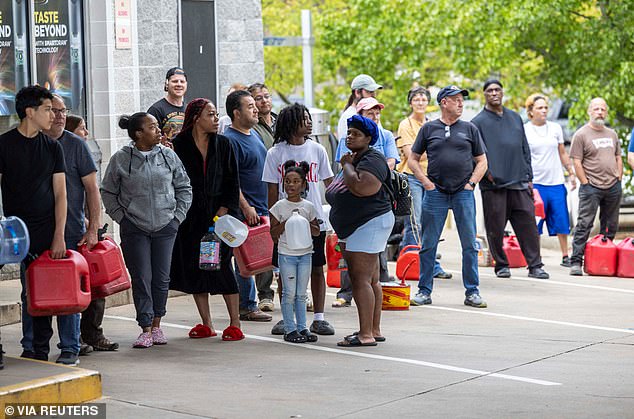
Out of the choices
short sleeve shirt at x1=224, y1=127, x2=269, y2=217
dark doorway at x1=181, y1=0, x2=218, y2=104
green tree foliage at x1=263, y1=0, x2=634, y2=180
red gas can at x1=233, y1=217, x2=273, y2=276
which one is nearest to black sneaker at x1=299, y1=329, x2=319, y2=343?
red gas can at x1=233, y1=217, x2=273, y2=276

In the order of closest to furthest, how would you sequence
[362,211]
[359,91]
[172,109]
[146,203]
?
1. [146,203]
2. [362,211]
3. [172,109]
4. [359,91]

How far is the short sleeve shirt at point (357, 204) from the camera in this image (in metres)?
9.45

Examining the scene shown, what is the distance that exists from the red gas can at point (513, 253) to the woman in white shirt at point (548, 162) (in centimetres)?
51

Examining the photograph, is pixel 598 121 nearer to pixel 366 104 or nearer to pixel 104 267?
pixel 366 104

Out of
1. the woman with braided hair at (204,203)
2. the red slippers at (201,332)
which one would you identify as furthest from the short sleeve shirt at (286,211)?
the red slippers at (201,332)

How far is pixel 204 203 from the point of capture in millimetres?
9906

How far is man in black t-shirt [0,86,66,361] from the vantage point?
27.3ft

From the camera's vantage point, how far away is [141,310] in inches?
375

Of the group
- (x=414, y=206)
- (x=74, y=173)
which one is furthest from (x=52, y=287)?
(x=414, y=206)

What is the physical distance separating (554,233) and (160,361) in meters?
7.27

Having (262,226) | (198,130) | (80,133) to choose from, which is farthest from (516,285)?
(80,133)

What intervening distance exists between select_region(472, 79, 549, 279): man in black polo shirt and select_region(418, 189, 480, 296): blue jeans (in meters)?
1.69

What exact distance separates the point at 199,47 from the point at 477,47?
6.64 meters

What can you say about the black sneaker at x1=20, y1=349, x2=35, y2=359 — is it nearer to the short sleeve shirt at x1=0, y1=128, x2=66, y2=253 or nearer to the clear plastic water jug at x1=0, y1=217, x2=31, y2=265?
the short sleeve shirt at x1=0, y1=128, x2=66, y2=253
